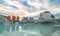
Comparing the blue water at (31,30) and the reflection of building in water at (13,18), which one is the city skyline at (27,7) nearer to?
the reflection of building in water at (13,18)

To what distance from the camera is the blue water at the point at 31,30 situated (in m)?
1.61

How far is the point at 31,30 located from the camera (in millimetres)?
1614

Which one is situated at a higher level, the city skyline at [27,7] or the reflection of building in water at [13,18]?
the city skyline at [27,7]

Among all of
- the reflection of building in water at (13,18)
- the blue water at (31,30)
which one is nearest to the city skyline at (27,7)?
the reflection of building in water at (13,18)

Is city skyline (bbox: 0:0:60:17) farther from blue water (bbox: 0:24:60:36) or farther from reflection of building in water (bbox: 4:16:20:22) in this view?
blue water (bbox: 0:24:60:36)

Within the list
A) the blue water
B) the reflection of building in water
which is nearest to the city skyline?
the reflection of building in water

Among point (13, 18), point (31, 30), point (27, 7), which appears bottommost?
point (31, 30)

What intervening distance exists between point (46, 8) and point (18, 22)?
1.32 ft

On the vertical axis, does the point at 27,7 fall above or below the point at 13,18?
above

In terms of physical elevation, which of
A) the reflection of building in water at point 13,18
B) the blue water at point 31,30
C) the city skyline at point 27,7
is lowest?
the blue water at point 31,30

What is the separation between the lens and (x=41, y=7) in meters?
1.64

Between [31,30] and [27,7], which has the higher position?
[27,7]

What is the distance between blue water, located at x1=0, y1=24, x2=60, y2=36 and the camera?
1606 millimetres

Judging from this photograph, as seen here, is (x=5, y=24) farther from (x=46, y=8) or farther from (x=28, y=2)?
(x=46, y=8)
